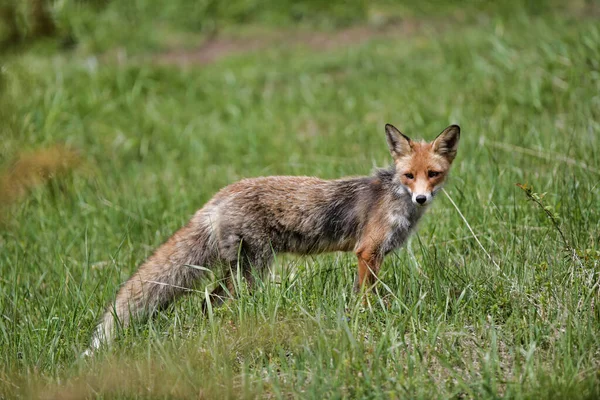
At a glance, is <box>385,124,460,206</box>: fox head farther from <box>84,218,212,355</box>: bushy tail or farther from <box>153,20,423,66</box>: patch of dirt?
<box>153,20,423,66</box>: patch of dirt

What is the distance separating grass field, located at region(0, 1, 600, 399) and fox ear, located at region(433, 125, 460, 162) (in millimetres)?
656

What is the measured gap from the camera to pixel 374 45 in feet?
44.0

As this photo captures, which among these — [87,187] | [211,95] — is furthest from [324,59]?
[87,187]

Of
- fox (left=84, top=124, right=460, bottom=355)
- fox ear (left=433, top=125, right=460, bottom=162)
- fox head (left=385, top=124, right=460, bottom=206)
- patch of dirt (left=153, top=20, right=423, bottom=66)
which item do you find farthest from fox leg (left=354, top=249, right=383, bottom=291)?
patch of dirt (left=153, top=20, right=423, bottom=66)

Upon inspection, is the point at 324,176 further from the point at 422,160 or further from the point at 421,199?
the point at 421,199

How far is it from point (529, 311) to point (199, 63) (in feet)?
34.5

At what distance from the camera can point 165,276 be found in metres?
4.97

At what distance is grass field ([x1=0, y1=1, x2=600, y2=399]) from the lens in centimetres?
378

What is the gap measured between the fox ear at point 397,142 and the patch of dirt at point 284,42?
882 cm

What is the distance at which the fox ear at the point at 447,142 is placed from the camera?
5094 mm

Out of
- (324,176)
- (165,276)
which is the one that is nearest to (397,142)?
(165,276)

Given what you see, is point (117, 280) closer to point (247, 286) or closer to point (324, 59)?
point (247, 286)

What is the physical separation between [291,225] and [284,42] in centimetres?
981

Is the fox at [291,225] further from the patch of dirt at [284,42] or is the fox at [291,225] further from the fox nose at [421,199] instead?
the patch of dirt at [284,42]
